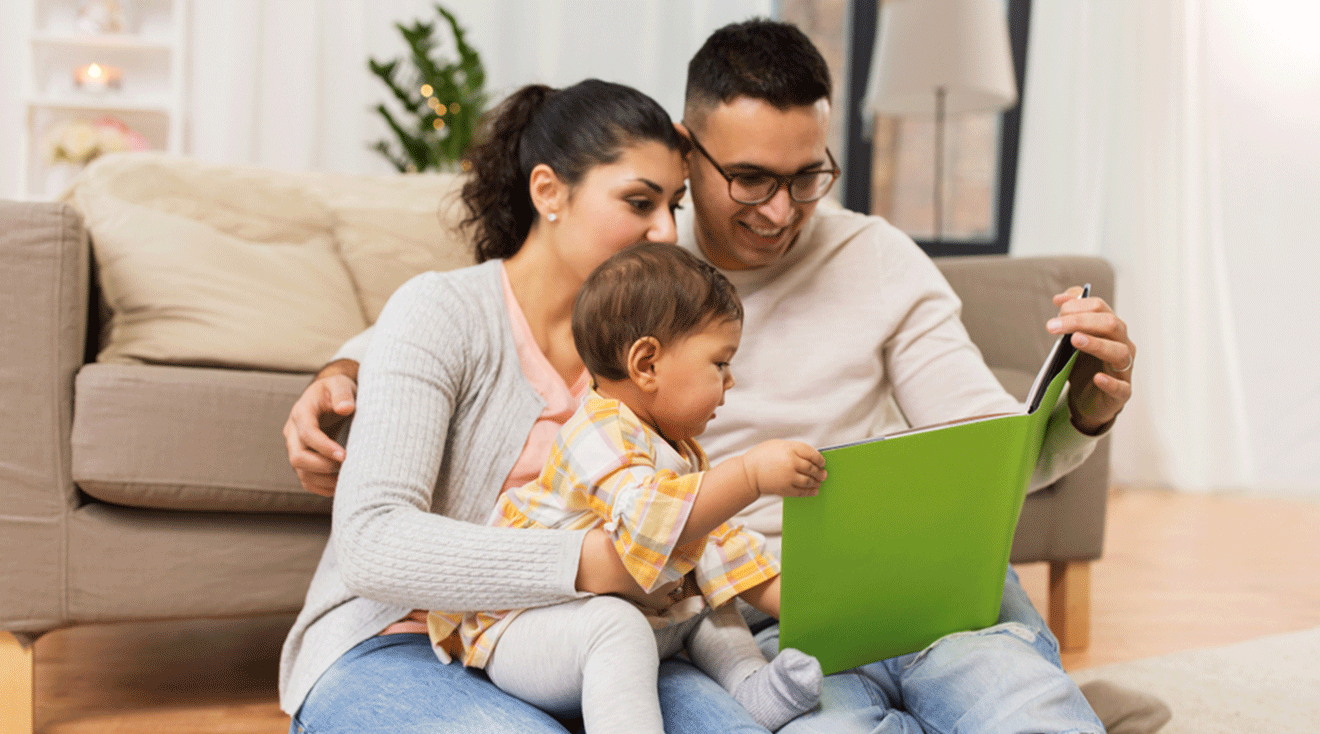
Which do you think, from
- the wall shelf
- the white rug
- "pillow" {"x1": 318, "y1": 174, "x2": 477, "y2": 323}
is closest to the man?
the white rug

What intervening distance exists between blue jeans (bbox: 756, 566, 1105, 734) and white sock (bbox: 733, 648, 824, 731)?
0.02 metres

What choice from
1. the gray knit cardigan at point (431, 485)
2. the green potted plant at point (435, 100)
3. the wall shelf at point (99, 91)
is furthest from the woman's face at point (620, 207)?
the wall shelf at point (99, 91)

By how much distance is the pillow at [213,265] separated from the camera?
167 cm

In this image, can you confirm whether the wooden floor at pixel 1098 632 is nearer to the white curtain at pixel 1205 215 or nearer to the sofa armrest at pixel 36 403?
the sofa armrest at pixel 36 403

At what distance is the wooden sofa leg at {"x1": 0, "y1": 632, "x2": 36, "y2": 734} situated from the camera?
4.37ft

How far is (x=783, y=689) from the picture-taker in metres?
0.86

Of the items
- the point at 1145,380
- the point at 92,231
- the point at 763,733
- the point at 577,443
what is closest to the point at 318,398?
the point at 577,443

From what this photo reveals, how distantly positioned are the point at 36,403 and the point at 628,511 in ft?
3.10

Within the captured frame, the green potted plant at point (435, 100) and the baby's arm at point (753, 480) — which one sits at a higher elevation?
the green potted plant at point (435, 100)

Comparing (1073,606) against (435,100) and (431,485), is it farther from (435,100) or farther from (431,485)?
(435,100)

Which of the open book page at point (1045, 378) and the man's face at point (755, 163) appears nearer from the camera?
the open book page at point (1045, 378)

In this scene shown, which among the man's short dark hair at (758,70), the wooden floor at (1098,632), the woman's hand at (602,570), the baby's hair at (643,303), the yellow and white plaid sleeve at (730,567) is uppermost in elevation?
the man's short dark hair at (758,70)

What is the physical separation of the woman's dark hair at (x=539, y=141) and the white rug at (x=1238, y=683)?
43.6 inches

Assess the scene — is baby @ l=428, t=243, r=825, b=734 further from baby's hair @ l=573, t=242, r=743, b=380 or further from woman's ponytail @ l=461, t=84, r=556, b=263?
woman's ponytail @ l=461, t=84, r=556, b=263
